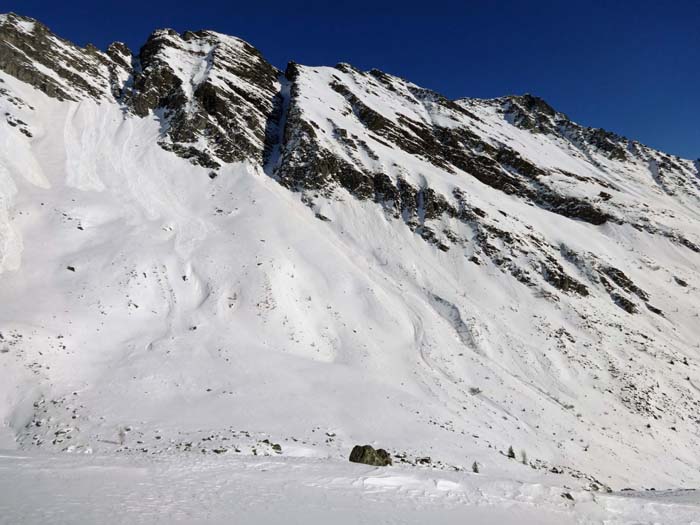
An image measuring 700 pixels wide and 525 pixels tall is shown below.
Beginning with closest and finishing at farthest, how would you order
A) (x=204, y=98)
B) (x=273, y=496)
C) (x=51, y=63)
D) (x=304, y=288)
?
(x=273, y=496) < (x=304, y=288) < (x=51, y=63) < (x=204, y=98)

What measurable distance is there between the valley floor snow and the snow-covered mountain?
596cm

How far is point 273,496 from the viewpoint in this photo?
30.0 ft

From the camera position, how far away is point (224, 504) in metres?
8.34

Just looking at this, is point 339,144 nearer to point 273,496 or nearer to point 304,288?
point 304,288

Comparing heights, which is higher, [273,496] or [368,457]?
[273,496]

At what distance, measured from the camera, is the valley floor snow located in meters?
7.54

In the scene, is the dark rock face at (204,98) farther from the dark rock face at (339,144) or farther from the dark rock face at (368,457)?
the dark rock face at (368,457)

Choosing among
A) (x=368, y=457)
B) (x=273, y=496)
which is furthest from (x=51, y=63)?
(x=273, y=496)

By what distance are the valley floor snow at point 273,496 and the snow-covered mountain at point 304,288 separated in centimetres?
596

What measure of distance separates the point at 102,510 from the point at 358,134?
179 ft

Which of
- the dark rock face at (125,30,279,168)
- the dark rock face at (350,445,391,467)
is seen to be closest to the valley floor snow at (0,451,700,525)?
the dark rock face at (350,445,391,467)

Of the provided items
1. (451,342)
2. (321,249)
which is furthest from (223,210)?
(451,342)

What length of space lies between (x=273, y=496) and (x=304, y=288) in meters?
23.9

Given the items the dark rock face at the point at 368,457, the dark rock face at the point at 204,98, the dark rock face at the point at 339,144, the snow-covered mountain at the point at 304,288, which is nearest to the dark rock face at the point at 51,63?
the dark rock face at the point at 339,144
